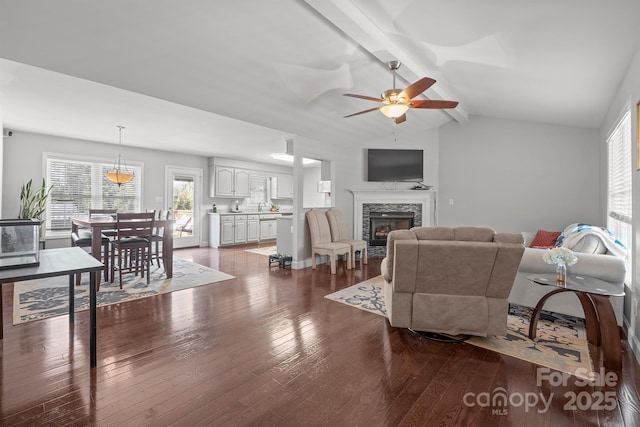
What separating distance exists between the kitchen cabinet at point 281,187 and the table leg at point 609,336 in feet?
27.0

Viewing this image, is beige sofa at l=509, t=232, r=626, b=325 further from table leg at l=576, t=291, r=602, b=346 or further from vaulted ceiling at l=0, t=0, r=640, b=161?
vaulted ceiling at l=0, t=0, r=640, b=161

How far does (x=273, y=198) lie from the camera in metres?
9.70

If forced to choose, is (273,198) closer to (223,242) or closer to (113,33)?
(223,242)

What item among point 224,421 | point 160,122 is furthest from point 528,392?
point 160,122

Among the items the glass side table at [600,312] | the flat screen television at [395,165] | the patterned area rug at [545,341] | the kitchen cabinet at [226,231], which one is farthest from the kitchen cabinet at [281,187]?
the glass side table at [600,312]

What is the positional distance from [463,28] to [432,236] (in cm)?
182

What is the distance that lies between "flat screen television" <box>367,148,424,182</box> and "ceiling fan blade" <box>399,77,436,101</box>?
3.42 m

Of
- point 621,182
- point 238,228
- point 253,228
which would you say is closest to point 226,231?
point 238,228

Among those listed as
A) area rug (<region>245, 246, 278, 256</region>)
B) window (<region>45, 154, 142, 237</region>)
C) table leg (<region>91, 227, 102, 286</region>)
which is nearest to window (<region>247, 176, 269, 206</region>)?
area rug (<region>245, 246, 278, 256</region>)

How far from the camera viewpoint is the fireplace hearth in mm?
6578

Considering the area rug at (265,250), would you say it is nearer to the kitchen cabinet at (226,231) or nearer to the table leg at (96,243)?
the kitchen cabinet at (226,231)

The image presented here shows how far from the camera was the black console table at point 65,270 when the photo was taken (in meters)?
1.85

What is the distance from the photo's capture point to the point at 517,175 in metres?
5.71

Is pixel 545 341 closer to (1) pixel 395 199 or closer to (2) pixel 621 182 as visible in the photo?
(2) pixel 621 182
